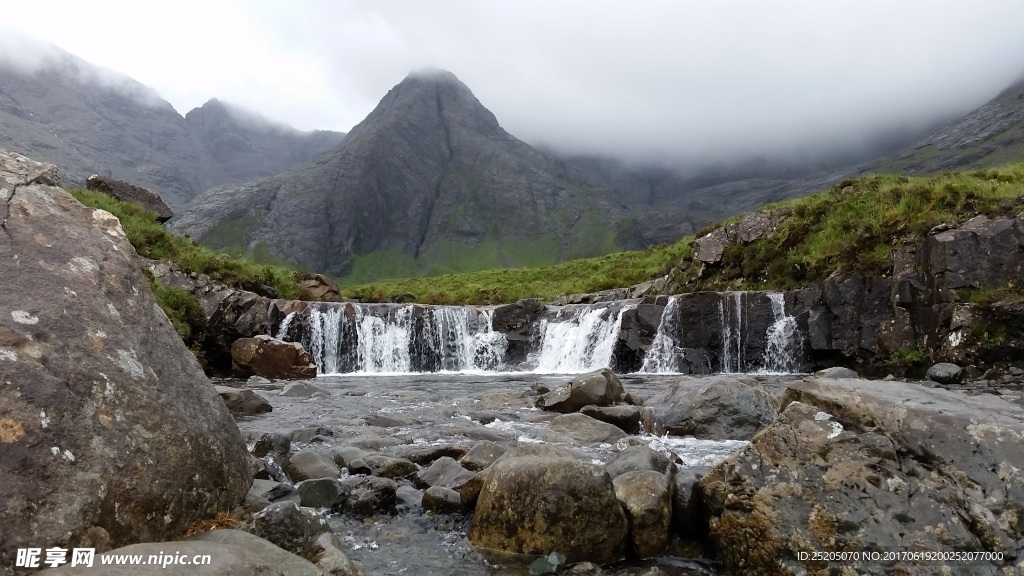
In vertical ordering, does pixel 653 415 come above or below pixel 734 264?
below

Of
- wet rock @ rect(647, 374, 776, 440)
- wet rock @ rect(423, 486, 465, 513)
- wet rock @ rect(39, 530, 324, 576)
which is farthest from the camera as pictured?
wet rock @ rect(647, 374, 776, 440)

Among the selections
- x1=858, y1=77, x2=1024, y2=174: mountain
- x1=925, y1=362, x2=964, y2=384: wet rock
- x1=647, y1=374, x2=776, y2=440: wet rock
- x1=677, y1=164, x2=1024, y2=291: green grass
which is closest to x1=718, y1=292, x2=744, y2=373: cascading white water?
x1=677, y1=164, x2=1024, y2=291: green grass

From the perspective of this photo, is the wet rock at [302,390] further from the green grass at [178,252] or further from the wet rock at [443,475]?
the green grass at [178,252]

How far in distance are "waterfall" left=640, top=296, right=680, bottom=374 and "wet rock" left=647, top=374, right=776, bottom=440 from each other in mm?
15049

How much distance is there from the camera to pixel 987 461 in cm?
494

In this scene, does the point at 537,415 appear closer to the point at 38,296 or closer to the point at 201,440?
the point at 201,440

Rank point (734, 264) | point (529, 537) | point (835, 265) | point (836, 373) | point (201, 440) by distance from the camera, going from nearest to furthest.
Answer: point (201, 440) → point (529, 537) → point (836, 373) → point (835, 265) → point (734, 264)

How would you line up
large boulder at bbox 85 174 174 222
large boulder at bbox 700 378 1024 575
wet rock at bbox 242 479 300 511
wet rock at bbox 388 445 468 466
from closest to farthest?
1. large boulder at bbox 700 378 1024 575
2. wet rock at bbox 242 479 300 511
3. wet rock at bbox 388 445 468 466
4. large boulder at bbox 85 174 174 222

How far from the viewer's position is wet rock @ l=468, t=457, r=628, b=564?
613 centimetres

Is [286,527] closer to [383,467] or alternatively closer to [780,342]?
[383,467]

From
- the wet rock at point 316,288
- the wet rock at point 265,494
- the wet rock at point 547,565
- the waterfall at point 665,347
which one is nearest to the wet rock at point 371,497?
the wet rock at point 265,494

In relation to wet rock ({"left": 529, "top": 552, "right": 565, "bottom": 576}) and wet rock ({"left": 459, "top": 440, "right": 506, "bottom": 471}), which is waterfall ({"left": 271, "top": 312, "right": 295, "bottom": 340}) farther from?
wet rock ({"left": 529, "top": 552, "right": 565, "bottom": 576})

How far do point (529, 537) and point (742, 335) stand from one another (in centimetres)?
2269

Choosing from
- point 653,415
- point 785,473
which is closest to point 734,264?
point 653,415
